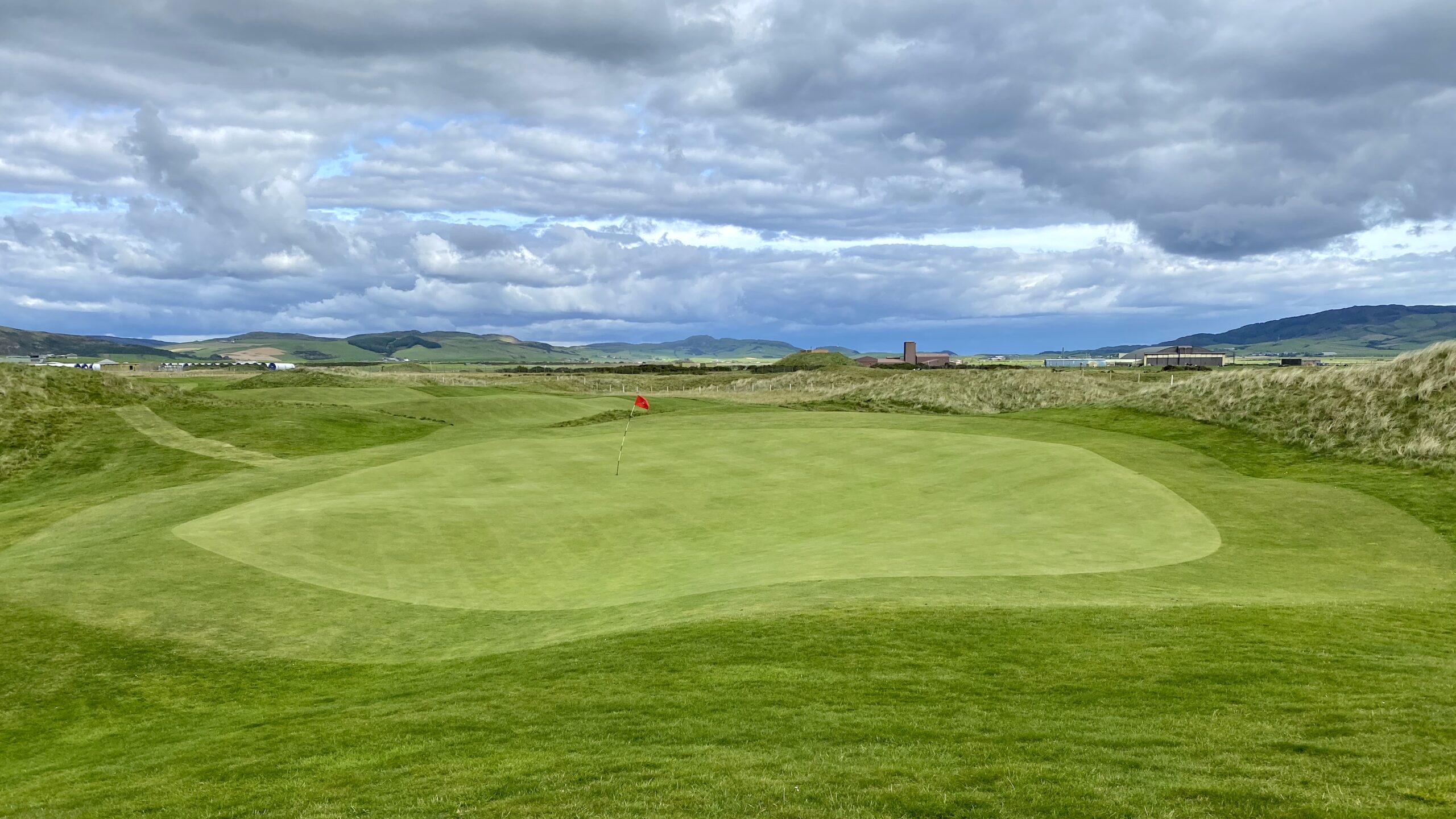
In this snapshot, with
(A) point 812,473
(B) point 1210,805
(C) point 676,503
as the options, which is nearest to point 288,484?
(C) point 676,503

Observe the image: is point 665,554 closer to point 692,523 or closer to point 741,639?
point 692,523

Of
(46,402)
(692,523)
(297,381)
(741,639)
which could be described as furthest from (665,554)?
(297,381)

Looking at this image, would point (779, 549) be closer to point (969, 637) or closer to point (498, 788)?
point (969, 637)

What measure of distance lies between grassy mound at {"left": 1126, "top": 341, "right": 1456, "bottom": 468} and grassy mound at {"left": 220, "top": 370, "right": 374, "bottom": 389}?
85.2 m

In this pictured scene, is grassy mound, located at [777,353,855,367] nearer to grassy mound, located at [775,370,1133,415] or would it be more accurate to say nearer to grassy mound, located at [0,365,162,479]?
grassy mound, located at [775,370,1133,415]

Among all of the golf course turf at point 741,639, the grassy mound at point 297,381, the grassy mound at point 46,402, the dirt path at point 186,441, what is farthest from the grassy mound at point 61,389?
the grassy mound at point 297,381

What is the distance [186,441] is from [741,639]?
4605 cm

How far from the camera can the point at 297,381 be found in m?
108

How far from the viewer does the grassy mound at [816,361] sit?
6216 inches

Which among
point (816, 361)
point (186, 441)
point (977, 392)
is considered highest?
point (816, 361)

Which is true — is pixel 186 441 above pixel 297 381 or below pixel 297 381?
below

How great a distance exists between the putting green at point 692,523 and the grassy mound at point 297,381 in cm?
6948

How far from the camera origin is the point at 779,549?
87.3 feet

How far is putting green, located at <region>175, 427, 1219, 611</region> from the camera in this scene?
926 inches
